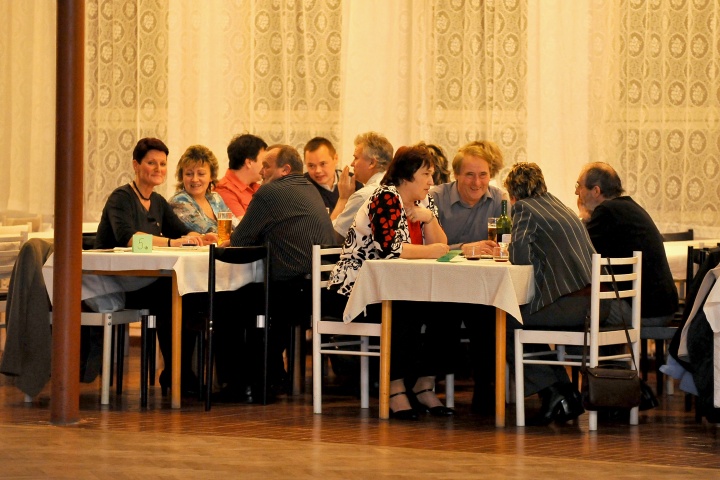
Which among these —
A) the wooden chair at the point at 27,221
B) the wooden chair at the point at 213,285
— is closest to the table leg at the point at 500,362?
the wooden chair at the point at 213,285

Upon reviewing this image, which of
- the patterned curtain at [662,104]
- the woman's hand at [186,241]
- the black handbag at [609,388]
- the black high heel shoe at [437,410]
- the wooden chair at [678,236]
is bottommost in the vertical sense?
the black high heel shoe at [437,410]

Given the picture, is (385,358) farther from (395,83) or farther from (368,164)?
(395,83)

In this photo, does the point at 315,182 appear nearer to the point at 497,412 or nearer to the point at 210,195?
the point at 210,195

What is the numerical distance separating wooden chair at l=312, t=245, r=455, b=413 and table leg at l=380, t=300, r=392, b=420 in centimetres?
6

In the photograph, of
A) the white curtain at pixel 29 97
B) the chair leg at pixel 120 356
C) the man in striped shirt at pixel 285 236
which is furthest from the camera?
the white curtain at pixel 29 97

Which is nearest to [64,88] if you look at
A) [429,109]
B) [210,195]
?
[210,195]

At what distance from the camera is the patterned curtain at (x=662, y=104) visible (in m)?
8.49

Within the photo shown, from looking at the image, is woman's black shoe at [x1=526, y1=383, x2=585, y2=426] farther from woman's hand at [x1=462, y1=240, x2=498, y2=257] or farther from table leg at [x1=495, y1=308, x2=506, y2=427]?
woman's hand at [x1=462, y1=240, x2=498, y2=257]

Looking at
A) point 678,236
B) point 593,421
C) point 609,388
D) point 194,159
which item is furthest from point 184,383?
point 678,236

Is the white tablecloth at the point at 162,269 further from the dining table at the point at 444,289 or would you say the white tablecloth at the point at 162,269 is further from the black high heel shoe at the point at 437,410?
the black high heel shoe at the point at 437,410

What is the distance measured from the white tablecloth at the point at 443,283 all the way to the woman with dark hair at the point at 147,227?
1.22 m

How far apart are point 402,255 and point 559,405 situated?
1.02m

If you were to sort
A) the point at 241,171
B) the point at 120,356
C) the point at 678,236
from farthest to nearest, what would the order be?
the point at 678,236, the point at 241,171, the point at 120,356

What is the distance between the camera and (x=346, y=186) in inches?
294
